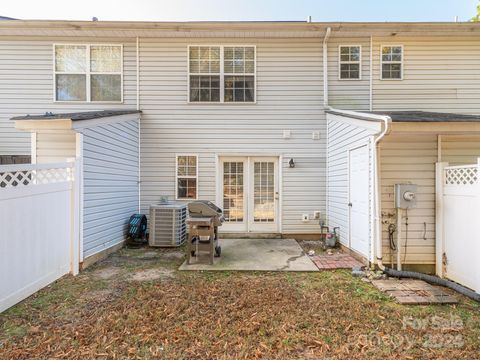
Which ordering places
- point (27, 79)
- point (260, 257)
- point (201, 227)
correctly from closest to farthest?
1. point (201, 227)
2. point (260, 257)
3. point (27, 79)

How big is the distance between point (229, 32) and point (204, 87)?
145 cm

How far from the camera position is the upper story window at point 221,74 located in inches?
275

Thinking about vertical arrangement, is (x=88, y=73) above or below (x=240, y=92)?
above

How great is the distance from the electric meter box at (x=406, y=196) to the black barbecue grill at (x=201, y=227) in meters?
3.12

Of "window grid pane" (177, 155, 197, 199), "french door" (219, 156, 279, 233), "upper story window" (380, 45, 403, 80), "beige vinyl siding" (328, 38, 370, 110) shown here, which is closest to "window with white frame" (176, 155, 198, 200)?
"window grid pane" (177, 155, 197, 199)

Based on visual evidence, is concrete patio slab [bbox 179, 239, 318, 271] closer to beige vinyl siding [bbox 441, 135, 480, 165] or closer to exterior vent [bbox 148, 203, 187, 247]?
exterior vent [bbox 148, 203, 187, 247]

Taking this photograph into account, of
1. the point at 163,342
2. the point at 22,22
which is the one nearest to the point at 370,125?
the point at 163,342

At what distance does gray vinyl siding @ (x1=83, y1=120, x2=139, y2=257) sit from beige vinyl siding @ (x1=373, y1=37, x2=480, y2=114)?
6248 mm

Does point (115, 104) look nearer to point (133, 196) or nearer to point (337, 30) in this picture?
point (133, 196)

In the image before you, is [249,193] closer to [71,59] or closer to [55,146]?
[55,146]

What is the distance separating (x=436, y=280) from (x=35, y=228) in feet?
18.9

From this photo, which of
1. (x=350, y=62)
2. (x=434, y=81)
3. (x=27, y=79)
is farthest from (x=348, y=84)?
(x=27, y=79)

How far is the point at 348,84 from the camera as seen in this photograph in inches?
273

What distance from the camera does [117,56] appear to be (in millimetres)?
6949
